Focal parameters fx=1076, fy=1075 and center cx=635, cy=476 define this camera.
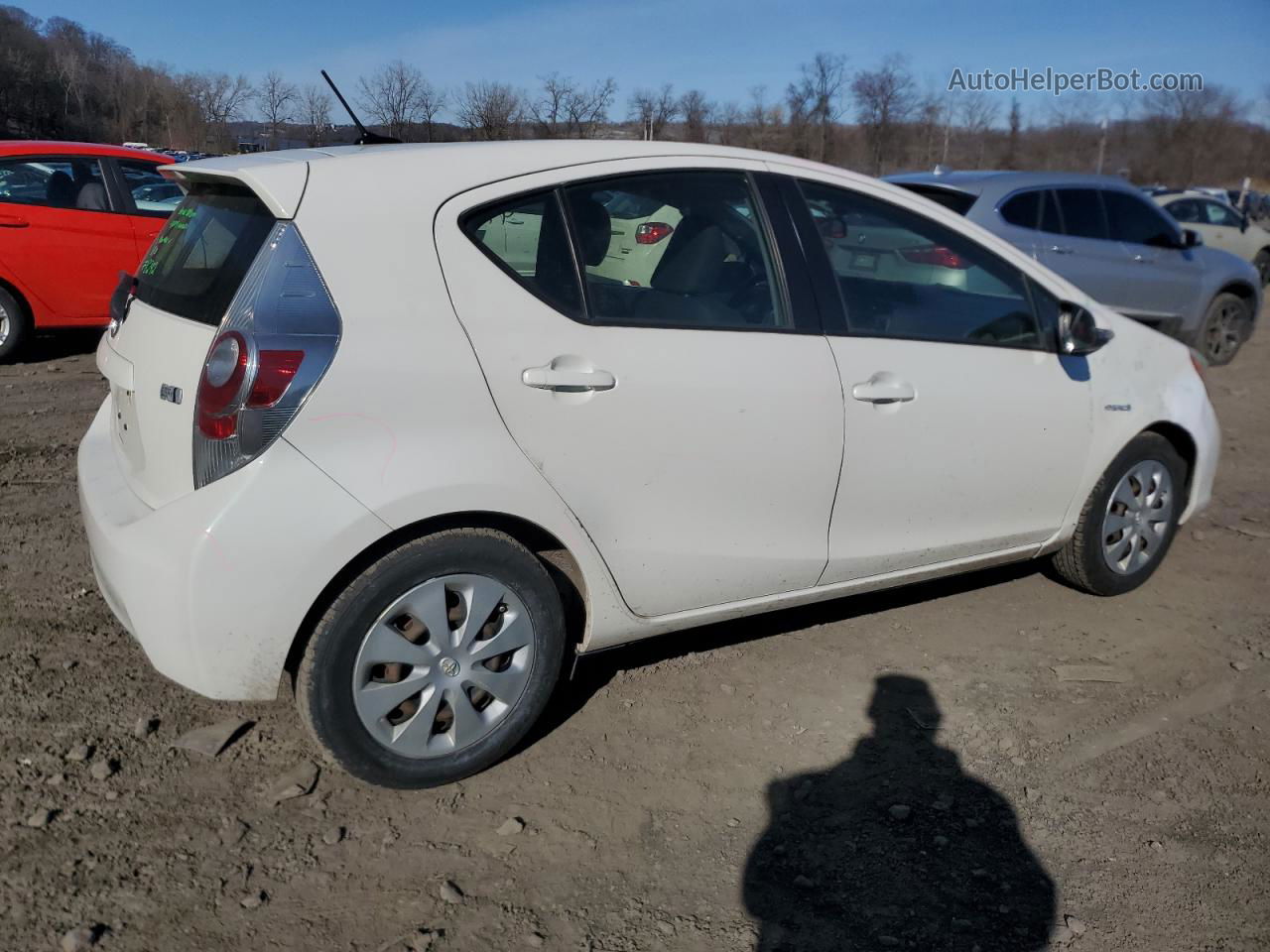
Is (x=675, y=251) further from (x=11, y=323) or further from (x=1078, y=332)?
(x=11, y=323)

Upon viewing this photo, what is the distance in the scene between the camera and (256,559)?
2598mm

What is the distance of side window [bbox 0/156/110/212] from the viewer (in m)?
8.12

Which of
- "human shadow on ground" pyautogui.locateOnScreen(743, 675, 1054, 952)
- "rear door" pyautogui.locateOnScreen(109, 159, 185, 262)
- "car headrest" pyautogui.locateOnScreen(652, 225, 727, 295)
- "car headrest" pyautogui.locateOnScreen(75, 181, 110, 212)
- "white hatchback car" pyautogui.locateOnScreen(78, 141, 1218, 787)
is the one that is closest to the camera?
"human shadow on ground" pyautogui.locateOnScreen(743, 675, 1054, 952)

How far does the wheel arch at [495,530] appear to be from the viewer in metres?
2.74

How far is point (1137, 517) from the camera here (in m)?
4.43

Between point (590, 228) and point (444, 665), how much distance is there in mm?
1301

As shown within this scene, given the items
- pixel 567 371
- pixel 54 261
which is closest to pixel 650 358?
pixel 567 371

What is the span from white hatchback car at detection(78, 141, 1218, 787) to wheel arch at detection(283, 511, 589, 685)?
11 mm

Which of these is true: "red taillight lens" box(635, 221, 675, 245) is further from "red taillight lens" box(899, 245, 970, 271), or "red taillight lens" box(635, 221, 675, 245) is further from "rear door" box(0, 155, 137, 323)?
"rear door" box(0, 155, 137, 323)

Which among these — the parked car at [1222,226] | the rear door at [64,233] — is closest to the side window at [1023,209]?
the rear door at [64,233]

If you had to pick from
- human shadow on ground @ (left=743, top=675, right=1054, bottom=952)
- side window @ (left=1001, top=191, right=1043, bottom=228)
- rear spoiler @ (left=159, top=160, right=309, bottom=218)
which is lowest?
human shadow on ground @ (left=743, top=675, right=1054, bottom=952)

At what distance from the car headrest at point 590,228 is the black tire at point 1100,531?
2317 mm

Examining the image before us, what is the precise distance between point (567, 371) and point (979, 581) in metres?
2.60

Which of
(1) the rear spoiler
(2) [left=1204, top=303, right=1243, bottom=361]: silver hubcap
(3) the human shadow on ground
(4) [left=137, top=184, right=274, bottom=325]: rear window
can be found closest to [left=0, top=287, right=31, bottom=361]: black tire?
(4) [left=137, top=184, right=274, bottom=325]: rear window
